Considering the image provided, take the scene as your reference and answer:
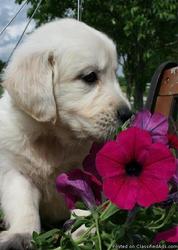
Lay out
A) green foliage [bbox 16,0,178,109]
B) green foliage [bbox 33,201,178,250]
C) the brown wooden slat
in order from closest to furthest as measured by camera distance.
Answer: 1. green foliage [bbox 33,201,178,250]
2. the brown wooden slat
3. green foliage [bbox 16,0,178,109]

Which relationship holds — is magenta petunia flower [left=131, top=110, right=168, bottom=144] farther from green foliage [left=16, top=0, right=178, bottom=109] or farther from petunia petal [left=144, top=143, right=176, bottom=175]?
green foliage [left=16, top=0, right=178, bottom=109]

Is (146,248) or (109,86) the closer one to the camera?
(146,248)

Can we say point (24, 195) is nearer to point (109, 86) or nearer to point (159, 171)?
point (109, 86)

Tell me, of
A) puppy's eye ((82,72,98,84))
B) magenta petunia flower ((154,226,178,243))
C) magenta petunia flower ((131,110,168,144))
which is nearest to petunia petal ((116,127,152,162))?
magenta petunia flower ((131,110,168,144))

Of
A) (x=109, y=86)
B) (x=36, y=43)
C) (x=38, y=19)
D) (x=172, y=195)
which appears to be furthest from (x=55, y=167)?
(x=38, y=19)

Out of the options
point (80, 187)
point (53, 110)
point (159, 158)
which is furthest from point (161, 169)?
point (53, 110)
